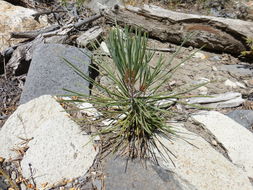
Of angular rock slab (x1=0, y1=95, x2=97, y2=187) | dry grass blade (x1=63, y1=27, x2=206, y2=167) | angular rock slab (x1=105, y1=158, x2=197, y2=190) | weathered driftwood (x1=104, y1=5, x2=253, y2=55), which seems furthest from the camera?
weathered driftwood (x1=104, y1=5, x2=253, y2=55)

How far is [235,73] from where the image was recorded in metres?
3.06

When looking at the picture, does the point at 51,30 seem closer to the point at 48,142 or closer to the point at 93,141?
the point at 48,142

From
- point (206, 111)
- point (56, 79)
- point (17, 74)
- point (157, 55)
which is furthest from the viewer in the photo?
point (157, 55)

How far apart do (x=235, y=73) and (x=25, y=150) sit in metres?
2.72

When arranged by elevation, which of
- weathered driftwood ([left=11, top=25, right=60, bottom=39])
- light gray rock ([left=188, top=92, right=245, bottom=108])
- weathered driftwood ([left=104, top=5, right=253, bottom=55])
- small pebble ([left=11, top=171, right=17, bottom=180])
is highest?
weathered driftwood ([left=104, top=5, right=253, bottom=55])

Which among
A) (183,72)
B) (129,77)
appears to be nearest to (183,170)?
(129,77)

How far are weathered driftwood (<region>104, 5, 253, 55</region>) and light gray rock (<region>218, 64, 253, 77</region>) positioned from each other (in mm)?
280

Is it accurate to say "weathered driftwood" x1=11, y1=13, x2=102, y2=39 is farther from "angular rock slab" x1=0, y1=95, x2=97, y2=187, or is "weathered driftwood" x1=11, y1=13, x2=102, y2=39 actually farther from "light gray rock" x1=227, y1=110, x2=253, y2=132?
"light gray rock" x1=227, y1=110, x2=253, y2=132

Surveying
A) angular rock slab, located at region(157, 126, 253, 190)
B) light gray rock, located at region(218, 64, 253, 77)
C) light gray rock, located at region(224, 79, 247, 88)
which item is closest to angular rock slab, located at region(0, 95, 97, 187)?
angular rock slab, located at region(157, 126, 253, 190)

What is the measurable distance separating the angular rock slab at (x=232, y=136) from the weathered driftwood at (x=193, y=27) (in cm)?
138

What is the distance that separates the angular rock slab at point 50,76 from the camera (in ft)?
8.21

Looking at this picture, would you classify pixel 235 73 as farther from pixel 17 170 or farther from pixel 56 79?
pixel 17 170

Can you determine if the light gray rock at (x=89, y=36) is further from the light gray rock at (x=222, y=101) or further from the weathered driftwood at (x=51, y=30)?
the light gray rock at (x=222, y=101)

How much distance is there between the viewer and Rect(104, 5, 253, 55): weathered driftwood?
10.4 ft
